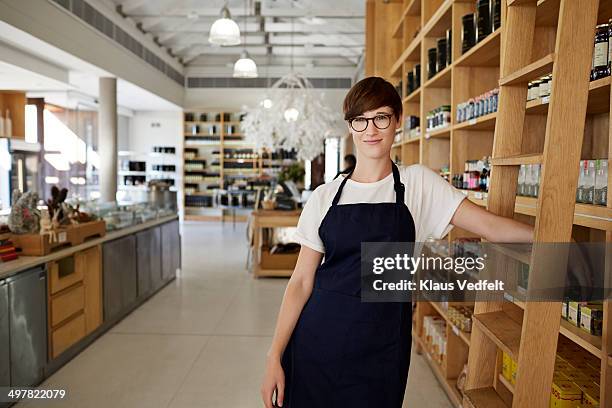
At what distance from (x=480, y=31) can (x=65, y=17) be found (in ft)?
21.8

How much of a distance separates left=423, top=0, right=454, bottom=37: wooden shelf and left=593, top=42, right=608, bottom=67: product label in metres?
1.93

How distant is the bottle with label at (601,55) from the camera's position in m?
1.92

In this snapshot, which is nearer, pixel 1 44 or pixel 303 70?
pixel 1 44

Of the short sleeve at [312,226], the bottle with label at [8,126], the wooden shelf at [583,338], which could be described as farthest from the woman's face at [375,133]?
the bottle with label at [8,126]

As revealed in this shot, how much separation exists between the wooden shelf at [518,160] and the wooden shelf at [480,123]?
1239 mm

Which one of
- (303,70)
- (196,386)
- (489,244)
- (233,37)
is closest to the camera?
(489,244)

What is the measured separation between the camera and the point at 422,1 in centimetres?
465

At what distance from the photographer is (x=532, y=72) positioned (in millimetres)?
1587

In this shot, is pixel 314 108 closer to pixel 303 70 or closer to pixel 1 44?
pixel 1 44

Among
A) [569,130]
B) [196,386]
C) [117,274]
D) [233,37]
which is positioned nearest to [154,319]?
[117,274]

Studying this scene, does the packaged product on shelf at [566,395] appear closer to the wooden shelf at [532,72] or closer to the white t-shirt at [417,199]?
the white t-shirt at [417,199]

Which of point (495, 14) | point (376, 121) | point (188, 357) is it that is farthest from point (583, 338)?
point (188, 357)

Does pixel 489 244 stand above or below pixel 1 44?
below

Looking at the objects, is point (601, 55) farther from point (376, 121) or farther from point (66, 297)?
point (66, 297)
